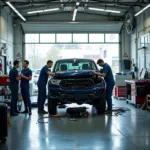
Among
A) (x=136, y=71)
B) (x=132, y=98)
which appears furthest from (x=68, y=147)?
(x=136, y=71)

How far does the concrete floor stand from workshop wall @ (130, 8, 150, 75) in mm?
6911

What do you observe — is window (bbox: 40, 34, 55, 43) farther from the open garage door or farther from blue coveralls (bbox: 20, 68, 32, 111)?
blue coveralls (bbox: 20, 68, 32, 111)

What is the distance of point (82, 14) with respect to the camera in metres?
18.6

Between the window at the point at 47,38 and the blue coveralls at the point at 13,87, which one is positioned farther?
the window at the point at 47,38

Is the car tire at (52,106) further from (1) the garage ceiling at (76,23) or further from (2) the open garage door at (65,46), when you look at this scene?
(1) the garage ceiling at (76,23)

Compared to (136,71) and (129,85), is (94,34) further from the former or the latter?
(129,85)

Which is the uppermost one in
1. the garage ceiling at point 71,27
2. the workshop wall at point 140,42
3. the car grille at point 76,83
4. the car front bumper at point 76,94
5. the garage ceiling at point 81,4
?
the garage ceiling at point 81,4

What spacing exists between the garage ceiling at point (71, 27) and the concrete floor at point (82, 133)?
10761mm

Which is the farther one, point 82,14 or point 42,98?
point 82,14

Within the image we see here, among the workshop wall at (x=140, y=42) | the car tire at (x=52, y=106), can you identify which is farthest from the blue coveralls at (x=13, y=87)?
the workshop wall at (x=140, y=42)

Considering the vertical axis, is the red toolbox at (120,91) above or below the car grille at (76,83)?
below

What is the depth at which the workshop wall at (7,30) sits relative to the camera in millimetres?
15258

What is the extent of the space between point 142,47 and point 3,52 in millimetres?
6941

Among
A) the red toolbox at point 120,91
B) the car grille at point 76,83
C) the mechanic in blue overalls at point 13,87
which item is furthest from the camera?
the red toolbox at point 120,91
